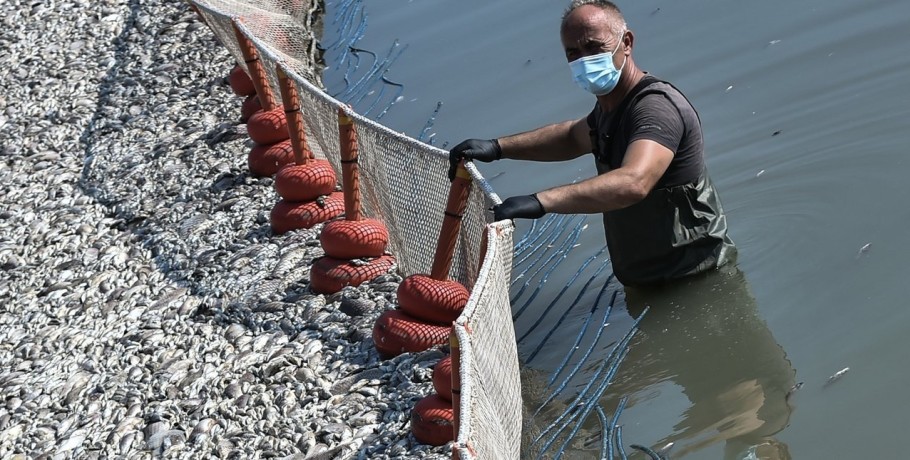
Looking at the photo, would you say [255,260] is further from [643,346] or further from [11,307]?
[643,346]

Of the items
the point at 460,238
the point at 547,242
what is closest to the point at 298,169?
the point at 547,242

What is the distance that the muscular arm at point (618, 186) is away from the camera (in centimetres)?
499

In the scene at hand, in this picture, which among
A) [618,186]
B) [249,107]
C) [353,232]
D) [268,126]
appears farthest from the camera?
[249,107]

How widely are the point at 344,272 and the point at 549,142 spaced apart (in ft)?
5.74

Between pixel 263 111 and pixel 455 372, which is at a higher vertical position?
pixel 455 372

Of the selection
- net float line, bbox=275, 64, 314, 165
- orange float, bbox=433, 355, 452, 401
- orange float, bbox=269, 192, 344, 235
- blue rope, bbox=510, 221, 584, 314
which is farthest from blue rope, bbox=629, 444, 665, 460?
net float line, bbox=275, 64, 314, 165

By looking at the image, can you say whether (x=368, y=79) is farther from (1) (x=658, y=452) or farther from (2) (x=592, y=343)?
(1) (x=658, y=452)

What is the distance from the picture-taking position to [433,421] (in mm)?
5434

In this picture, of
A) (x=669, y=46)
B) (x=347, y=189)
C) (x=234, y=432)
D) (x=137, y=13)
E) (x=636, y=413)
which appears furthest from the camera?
(x=137, y=13)

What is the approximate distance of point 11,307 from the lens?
8180 mm

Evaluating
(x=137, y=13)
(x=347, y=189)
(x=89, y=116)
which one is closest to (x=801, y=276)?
(x=347, y=189)

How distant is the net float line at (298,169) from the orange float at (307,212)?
0.04m

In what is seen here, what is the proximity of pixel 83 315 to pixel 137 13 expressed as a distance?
7151 mm

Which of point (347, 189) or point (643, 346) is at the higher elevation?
point (347, 189)
